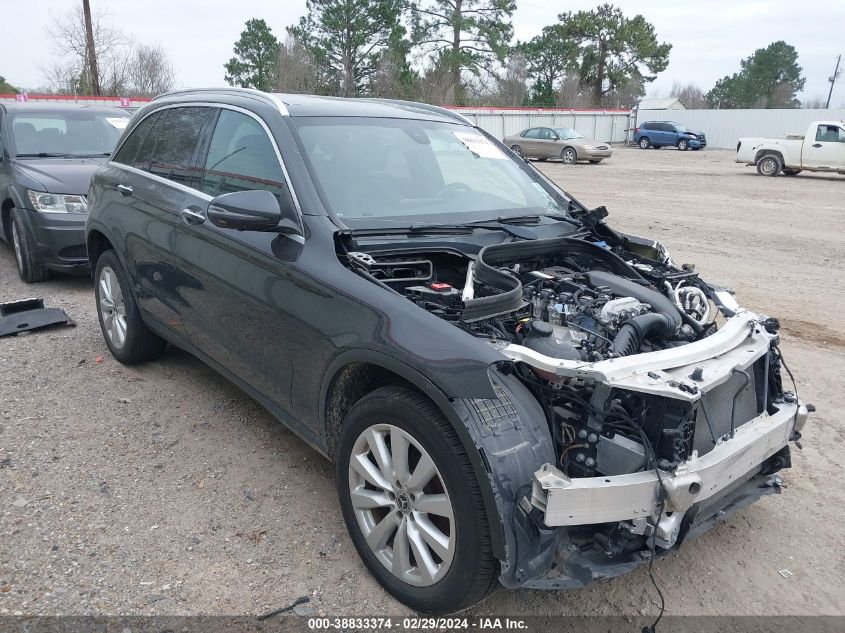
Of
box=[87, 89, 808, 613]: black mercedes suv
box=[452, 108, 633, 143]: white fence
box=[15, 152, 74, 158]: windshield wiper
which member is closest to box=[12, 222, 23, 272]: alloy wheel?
box=[15, 152, 74, 158]: windshield wiper

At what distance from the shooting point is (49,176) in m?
7.12

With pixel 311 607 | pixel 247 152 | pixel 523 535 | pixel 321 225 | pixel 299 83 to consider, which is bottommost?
pixel 311 607

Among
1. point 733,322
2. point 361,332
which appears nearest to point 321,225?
point 361,332

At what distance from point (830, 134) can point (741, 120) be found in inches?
947

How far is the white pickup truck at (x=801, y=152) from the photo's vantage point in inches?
810

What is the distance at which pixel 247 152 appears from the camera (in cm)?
363

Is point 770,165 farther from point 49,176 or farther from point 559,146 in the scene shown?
point 49,176

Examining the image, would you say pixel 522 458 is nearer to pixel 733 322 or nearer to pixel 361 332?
pixel 361 332

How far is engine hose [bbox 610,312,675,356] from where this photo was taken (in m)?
2.66

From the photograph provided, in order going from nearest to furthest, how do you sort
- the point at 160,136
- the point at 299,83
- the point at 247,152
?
1. the point at 247,152
2. the point at 160,136
3. the point at 299,83

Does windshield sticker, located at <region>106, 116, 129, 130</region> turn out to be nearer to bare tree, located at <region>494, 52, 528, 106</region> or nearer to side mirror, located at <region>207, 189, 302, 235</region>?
side mirror, located at <region>207, 189, 302, 235</region>

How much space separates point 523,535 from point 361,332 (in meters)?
1.00

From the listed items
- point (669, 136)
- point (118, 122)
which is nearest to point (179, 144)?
point (118, 122)

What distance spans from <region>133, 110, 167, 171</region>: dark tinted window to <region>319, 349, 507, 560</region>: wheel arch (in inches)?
99.6
